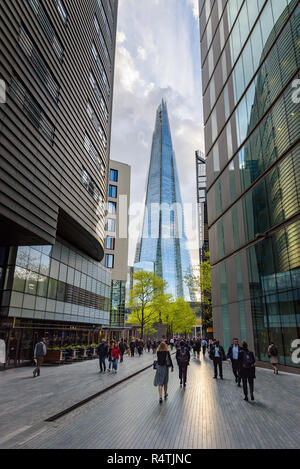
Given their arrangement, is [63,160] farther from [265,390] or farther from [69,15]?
[265,390]

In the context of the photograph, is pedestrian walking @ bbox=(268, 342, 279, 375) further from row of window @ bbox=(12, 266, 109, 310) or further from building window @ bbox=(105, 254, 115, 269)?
building window @ bbox=(105, 254, 115, 269)

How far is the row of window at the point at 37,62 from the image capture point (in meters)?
14.5

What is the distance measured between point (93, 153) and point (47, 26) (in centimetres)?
913

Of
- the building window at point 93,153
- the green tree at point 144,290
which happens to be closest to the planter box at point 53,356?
the building window at point 93,153

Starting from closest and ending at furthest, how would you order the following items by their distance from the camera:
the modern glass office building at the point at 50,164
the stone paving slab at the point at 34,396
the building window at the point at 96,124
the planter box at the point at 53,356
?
the stone paving slab at the point at 34,396 < the modern glass office building at the point at 50,164 < the planter box at the point at 53,356 < the building window at the point at 96,124

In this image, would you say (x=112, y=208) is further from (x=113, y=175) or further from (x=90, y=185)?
(x=90, y=185)

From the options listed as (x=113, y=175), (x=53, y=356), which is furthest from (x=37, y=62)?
(x=113, y=175)

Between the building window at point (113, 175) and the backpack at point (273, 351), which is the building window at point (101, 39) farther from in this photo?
the backpack at point (273, 351)

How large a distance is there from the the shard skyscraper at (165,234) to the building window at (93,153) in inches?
5467

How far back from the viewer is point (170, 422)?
23.0ft

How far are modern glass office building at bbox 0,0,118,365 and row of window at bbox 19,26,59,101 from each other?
0.16 feet

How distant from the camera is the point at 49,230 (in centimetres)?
1628
